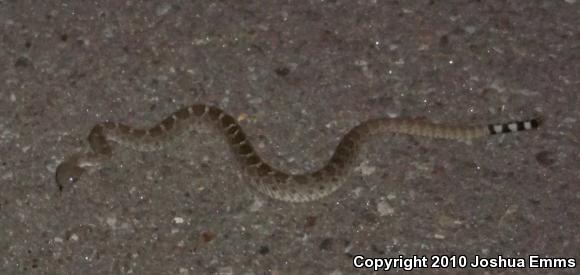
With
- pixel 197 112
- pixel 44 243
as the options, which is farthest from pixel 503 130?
pixel 44 243

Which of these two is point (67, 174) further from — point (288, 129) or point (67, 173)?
point (288, 129)

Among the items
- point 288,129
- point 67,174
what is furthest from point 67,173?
point 288,129

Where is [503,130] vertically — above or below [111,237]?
above

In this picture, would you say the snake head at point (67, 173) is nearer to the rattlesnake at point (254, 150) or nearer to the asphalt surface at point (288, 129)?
the rattlesnake at point (254, 150)

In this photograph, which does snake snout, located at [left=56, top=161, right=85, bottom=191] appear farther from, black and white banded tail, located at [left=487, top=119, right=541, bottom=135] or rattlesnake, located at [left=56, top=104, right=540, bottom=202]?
black and white banded tail, located at [left=487, top=119, right=541, bottom=135]

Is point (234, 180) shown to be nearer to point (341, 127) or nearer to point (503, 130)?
point (341, 127)

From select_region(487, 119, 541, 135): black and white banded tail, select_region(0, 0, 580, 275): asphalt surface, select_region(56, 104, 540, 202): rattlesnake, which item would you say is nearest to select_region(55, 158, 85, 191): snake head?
select_region(56, 104, 540, 202): rattlesnake

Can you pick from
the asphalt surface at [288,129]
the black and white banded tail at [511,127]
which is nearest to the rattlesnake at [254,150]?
the black and white banded tail at [511,127]
